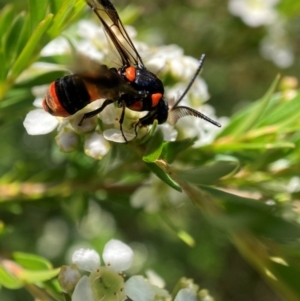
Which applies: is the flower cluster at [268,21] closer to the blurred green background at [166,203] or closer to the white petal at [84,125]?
A: the blurred green background at [166,203]

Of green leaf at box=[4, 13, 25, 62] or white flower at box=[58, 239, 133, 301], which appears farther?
green leaf at box=[4, 13, 25, 62]

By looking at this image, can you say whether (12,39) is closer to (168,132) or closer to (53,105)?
(53,105)

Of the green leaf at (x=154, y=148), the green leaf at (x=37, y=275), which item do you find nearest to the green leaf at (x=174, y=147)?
the green leaf at (x=154, y=148)

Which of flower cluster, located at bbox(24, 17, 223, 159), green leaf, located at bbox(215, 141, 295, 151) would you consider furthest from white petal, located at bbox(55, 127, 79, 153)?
green leaf, located at bbox(215, 141, 295, 151)

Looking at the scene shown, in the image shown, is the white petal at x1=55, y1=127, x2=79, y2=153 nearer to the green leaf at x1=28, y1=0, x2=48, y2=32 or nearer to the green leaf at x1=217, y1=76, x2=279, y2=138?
the green leaf at x1=28, y1=0, x2=48, y2=32

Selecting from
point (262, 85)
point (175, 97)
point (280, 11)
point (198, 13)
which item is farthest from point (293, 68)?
point (175, 97)

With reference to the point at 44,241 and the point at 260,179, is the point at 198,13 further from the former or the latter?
the point at 260,179
